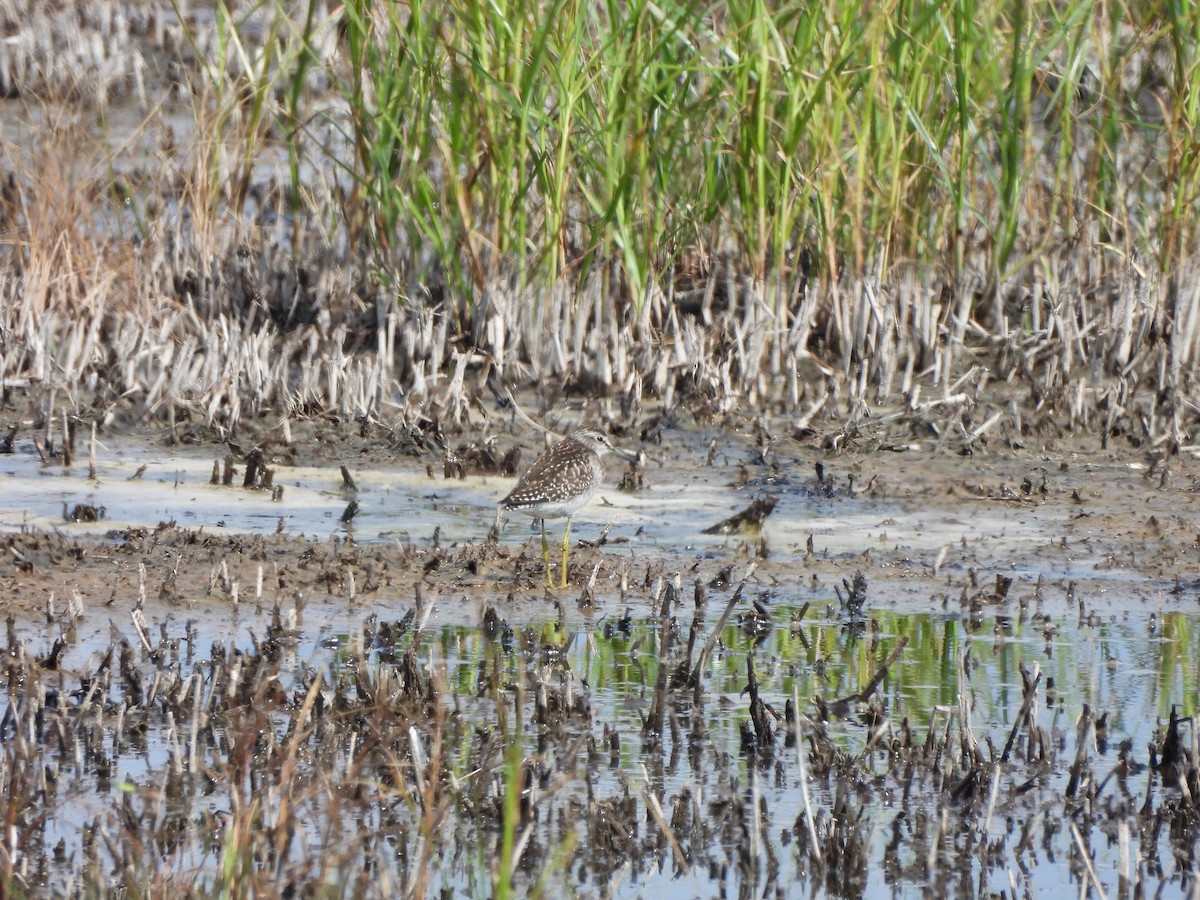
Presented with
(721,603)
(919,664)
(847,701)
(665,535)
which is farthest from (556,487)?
(847,701)

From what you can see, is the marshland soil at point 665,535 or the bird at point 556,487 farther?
the bird at point 556,487

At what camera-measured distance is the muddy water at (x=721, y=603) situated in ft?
14.9

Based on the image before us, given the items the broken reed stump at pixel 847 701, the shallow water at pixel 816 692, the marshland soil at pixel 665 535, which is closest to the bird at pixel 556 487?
the marshland soil at pixel 665 535

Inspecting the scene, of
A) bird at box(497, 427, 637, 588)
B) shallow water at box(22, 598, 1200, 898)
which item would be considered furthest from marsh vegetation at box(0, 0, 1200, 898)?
bird at box(497, 427, 637, 588)

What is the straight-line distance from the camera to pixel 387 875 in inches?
143

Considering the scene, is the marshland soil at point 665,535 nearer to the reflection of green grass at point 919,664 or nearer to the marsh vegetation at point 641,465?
the marsh vegetation at point 641,465

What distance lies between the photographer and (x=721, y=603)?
6523 mm

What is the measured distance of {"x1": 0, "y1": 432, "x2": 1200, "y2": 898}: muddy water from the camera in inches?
179

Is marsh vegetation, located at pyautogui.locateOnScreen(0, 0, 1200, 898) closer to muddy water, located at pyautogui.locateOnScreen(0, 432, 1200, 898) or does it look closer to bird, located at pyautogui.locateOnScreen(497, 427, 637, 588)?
muddy water, located at pyautogui.locateOnScreen(0, 432, 1200, 898)

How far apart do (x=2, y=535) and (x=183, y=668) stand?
4.85 feet

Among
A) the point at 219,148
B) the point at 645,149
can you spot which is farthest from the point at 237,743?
the point at 219,148

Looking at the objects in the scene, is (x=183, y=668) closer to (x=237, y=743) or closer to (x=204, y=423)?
(x=237, y=743)

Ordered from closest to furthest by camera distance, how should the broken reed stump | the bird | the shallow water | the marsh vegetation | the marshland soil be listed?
1. the shallow water
2. the marsh vegetation
3. the broken reed stump
4. the marshland soil
5. the bird

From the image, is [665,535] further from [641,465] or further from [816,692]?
[816,692]
